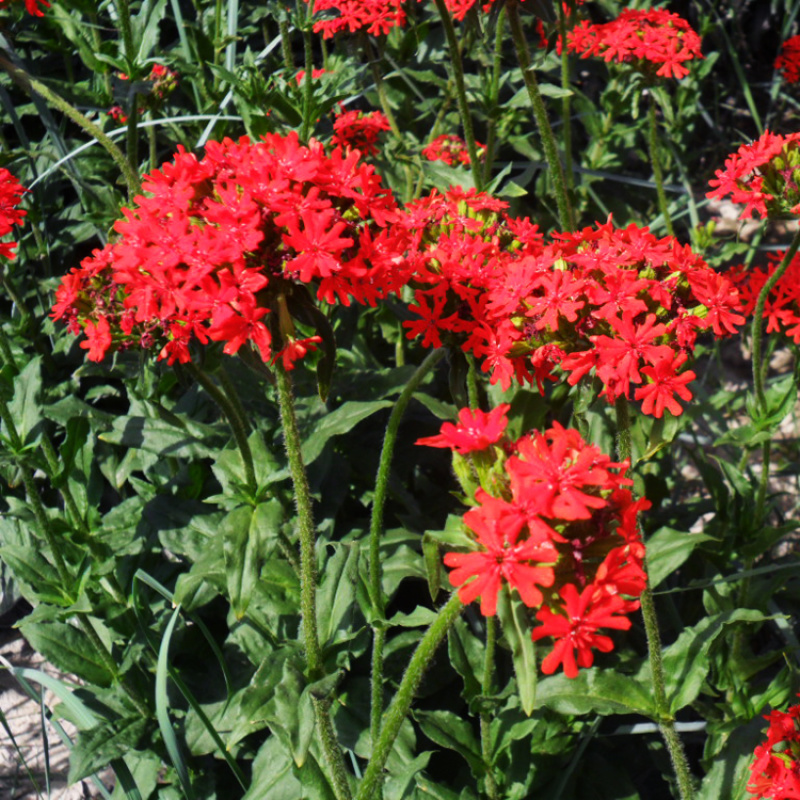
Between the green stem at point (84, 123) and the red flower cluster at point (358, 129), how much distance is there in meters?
0.84

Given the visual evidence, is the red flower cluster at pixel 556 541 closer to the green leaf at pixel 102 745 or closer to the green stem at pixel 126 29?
the green leaf at pixel 102 745

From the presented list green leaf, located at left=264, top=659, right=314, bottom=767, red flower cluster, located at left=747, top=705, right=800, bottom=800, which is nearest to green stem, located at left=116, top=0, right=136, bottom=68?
green leaf, located at left=264, top=659, right=314, bottom=767

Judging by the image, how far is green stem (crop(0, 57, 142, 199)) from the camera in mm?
2545

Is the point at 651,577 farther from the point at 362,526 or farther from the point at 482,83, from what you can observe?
the point at 482,83

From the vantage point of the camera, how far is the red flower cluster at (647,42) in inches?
127

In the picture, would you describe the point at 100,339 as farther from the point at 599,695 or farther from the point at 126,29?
the point at 599,695

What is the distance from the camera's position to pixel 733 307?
1.99 metres

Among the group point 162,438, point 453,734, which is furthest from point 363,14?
point 453,734

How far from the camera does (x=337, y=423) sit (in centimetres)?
233

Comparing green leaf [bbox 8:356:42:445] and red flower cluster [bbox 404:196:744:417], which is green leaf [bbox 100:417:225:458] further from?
red flower cluster [bbox 404:196:744:417]

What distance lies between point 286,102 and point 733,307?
1507 millimetres

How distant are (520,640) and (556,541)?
19 centimetres

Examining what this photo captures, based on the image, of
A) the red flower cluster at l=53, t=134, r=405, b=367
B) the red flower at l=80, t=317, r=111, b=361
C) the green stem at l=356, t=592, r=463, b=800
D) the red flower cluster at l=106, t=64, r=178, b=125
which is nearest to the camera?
the green stem at l=356, t=592, r=463, b=800

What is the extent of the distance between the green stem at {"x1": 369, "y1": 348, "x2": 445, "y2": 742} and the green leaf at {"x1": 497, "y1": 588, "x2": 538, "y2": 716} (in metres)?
0.63
